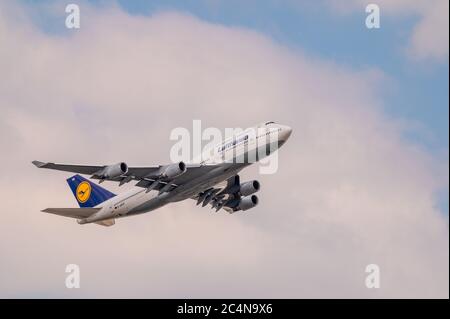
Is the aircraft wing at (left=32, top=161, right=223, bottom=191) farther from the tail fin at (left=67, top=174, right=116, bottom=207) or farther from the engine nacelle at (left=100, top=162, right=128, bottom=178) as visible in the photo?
the tail fin at (left=67, top=174, right=116, bottom=207)

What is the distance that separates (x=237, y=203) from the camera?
96000 millimetres

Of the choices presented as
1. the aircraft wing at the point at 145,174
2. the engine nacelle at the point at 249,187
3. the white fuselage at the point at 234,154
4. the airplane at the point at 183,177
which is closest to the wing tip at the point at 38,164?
the airplane at the point at 183,177

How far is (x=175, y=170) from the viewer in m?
82.8

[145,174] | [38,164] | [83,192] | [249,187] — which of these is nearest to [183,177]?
[145,174]

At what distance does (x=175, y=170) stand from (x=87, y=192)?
17.9 meters

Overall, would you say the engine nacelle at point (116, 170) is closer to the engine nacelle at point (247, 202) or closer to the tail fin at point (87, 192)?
the tail fin at point (87, 192)

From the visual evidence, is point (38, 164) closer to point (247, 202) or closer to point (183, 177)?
point (183, 177)

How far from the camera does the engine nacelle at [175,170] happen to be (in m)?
82.7

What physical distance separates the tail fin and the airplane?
405mm
